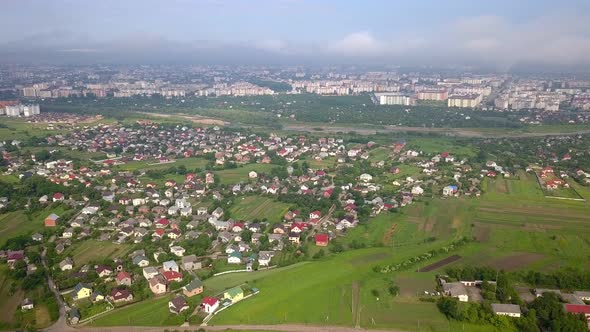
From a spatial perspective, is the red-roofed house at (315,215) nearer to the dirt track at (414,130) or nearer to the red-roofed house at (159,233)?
the red-roofed house at (159,233)

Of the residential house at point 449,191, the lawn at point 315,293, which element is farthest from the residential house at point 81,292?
the residential house at point 449,191

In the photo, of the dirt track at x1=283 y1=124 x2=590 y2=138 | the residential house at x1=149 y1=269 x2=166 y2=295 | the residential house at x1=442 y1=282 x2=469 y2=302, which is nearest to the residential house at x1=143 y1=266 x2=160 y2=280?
the residential house at x1=149 y1=269 x2=166 y2=295

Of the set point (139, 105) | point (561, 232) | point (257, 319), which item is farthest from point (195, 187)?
point (139, 105)

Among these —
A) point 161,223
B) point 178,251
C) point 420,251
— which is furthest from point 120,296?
point 420,251

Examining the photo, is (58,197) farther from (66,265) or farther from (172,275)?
(172,275)

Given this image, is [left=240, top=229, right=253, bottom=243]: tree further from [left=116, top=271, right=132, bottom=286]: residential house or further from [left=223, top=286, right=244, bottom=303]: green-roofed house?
[left=116, top=271, right=132, bottom=286]: residential house

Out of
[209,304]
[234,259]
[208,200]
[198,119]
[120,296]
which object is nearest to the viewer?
[209,304]
